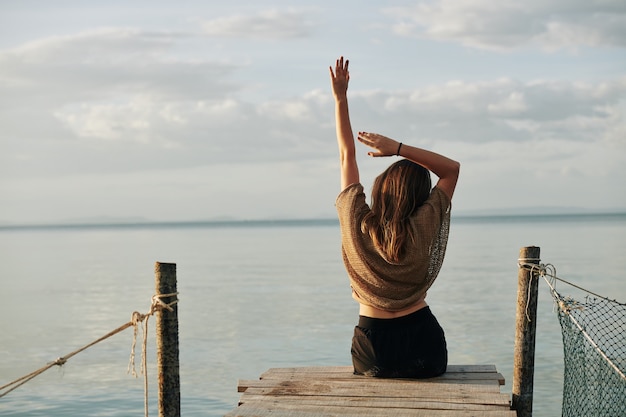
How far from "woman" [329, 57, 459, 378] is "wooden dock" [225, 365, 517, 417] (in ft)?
0.79

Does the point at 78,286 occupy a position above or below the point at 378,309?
below

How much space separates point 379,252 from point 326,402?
1.16 metres

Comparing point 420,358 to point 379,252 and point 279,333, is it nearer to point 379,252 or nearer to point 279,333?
point 379,252

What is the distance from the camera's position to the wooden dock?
5.75 m

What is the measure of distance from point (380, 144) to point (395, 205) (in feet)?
1.74

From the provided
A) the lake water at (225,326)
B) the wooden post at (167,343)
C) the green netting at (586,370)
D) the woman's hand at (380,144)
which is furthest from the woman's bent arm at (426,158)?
the lake water at (225,326)

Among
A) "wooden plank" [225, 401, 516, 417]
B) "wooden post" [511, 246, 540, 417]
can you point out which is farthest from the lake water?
"wooden plank" [225, 401, 516, 417]

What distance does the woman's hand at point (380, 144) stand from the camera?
6354 mm

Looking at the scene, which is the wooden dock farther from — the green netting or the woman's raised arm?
the woman's raised arm

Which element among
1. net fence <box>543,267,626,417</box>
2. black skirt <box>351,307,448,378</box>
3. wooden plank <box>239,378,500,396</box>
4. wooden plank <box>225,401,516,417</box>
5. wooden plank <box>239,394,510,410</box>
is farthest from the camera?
net fence <box>543,267,626,417</box>

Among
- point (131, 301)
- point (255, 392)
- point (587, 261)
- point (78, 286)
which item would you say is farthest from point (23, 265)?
point (255, 392)

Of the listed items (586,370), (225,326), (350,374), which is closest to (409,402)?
(350,374)

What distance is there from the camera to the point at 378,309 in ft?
21.2

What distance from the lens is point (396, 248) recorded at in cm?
614
